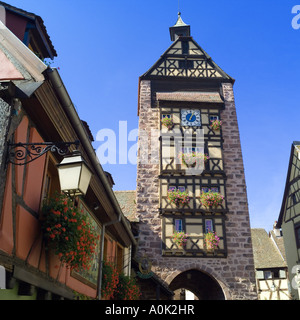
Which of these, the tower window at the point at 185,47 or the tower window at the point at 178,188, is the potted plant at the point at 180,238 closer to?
the tower window at the point at 178,188

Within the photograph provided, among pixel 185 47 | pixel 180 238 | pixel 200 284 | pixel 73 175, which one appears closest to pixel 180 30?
pixel 185 47

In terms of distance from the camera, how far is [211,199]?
17.7 metres

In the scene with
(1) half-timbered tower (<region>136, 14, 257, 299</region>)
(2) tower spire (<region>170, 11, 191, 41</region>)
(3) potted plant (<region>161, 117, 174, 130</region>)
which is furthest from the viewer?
(2) tower spire (<region>170, 11, 191, 41</region>)

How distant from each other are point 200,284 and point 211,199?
5.27m

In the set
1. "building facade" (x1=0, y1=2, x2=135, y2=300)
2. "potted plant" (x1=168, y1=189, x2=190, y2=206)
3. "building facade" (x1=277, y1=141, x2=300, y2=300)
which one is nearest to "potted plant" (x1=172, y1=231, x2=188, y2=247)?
"potted plant" (x1=168, y1=189, x2=190, y2=206)

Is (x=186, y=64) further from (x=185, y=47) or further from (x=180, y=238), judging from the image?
(x=180, y=238)

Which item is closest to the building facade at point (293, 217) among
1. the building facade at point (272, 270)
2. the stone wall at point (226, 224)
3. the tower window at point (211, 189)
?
the stone wall at point (226, 224)

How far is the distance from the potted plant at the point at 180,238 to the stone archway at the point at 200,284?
1.77 meters

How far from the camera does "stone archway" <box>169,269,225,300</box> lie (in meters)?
17.8

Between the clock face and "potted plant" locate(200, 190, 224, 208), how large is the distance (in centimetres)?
390

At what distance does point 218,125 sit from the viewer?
1945 centimetres

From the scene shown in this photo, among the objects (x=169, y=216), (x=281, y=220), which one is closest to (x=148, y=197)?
(x=169, y=216)

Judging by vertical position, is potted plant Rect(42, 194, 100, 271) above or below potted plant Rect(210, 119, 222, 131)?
below

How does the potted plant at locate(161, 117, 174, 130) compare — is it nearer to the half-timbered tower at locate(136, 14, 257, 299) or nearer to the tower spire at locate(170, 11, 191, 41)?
the half-timbered tower at locate(136, 14, 257, 299)
